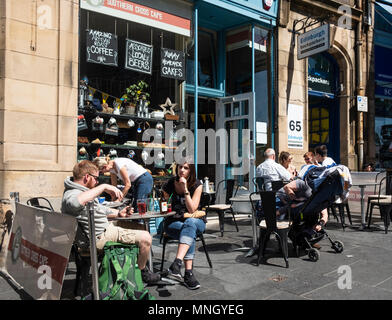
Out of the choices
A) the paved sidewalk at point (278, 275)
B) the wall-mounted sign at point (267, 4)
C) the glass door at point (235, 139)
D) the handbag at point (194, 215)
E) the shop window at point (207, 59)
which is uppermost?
the wall-mounted sign at point (267, 4)

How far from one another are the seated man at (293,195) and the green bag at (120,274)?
2489 millimetres

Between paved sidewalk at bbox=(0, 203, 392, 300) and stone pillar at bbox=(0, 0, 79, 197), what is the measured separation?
2044 mm

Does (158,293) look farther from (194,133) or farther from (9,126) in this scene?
(194,133)

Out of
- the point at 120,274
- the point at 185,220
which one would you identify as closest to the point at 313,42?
the point at 185,220

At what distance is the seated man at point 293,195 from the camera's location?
5.09 meters

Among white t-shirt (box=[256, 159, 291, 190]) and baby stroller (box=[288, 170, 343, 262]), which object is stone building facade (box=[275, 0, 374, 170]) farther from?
baby stroller (box=[288, 170, 343, 262])

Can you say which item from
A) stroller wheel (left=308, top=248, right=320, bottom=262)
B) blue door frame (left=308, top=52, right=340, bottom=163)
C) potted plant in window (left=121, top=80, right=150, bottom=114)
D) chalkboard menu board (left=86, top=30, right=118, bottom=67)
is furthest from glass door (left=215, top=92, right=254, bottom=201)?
stroller wheel (left=308, top=248, right=320, bottom=262)

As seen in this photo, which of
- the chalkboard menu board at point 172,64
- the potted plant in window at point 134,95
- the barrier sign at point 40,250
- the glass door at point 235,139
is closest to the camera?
the barrier sign at point 40,250

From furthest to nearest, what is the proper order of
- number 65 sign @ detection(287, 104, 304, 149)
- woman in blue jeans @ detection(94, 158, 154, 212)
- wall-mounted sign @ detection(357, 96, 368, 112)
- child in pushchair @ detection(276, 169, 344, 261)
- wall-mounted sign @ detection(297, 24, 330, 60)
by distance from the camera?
wall-mounted sign @ detection(357, 96, 368, 112)
number 65 sign @ detection(287, 104, 304, 149)
wall-mounted sign @ detection(297, 24, 330, 60)
woman in blue jeans @ detection(94, 158, 154, 212)
child in pushchair @ detection(276, 169, 344, 261)

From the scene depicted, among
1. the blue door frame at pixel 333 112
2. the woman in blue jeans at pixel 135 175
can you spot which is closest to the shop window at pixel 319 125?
the blue door frame at pixel 333 112

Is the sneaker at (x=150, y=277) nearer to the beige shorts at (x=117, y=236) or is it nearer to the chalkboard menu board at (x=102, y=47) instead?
the beige shorts at (x=117, y=236)

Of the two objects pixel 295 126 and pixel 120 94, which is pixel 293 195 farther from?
pixel 295 126

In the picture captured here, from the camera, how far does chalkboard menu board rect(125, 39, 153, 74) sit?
759 cm

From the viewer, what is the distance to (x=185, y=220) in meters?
4.26
